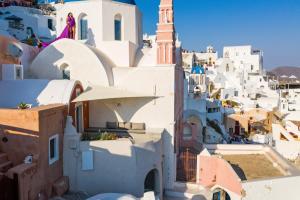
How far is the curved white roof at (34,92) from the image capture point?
11938 mm

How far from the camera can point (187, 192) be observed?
1341cm

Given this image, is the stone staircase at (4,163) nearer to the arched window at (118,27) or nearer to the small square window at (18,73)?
the small square window at (18,73)

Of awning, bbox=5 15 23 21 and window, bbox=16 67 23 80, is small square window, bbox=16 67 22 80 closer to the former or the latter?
window, bbox=16 67 23 80

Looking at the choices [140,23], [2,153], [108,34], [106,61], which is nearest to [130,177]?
[2,153]

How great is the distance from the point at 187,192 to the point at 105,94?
595cm

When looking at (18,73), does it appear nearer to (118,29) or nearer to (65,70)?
(65,70)

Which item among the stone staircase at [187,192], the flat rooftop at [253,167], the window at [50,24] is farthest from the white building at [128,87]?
the window at [50,24]

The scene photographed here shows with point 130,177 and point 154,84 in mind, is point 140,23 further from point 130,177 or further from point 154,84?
point 130,177

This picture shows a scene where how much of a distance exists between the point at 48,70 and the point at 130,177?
7339 millimetres

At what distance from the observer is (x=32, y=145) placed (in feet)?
31.5

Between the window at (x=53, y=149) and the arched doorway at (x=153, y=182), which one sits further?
the arched doorway at (x=153, y=182)

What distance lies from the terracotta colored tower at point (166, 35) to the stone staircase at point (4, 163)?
8264 mm

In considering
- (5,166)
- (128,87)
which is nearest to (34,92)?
(5,166)

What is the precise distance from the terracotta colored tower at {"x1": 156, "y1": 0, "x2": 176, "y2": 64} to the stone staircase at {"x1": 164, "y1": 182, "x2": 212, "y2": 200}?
6183mm
